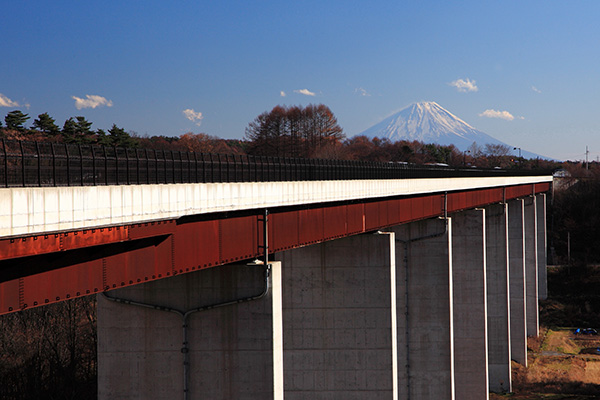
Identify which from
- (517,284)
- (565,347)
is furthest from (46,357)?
(565,347)

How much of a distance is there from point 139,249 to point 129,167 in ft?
5.43

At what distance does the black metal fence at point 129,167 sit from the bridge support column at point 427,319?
13790 millimetres

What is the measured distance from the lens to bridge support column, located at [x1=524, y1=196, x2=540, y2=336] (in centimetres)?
6444

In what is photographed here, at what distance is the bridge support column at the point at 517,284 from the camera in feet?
178

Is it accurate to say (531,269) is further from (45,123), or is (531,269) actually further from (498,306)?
(45,123)

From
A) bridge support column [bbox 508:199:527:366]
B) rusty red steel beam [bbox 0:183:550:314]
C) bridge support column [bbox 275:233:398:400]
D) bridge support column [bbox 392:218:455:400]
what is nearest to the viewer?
rusty red steel beam [bbox 0:183:550:314]

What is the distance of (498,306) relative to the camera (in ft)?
159

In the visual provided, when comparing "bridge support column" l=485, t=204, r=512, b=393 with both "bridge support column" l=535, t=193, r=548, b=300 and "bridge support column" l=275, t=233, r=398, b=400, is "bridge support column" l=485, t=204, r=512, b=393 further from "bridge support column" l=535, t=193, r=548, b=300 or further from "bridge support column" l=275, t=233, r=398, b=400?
"bridge support column" l=535, t=193, r=548, b=300

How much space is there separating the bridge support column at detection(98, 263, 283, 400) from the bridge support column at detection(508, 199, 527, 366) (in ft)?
132

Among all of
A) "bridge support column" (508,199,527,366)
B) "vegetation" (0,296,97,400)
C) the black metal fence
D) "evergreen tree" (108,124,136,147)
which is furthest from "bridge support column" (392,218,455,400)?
"evergreen tree" (108,124,136,147)

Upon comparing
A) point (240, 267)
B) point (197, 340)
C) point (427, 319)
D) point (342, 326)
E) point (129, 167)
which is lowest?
point (427, 319)

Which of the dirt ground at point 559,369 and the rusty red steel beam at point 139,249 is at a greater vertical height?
the rusty red steel beam at point 139,249

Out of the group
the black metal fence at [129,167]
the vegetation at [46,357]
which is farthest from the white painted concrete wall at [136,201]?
the vegetation at [46,357]

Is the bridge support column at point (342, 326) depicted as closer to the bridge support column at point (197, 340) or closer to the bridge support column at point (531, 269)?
the bridge support column at point (197, 340)
